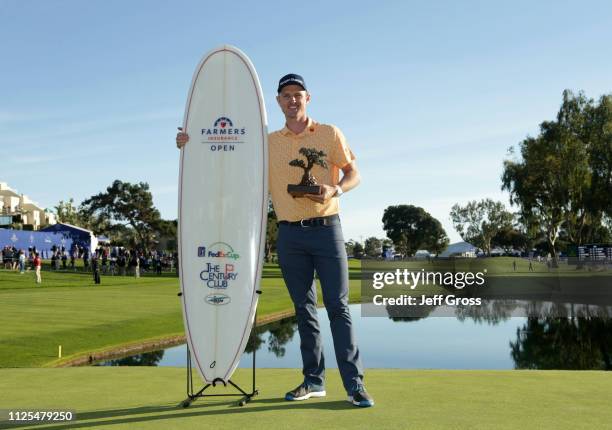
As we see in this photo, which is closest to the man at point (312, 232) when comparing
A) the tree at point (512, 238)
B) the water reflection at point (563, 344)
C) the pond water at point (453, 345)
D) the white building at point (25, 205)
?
the pond water at point (453, 345)

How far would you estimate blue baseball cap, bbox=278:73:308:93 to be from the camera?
4820mm

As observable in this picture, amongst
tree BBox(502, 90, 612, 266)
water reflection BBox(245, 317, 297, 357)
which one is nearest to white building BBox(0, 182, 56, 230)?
tree BBox(502, 90, 612, 266)

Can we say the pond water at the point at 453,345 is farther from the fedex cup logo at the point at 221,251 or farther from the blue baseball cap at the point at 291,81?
the blue baseball cap at the point at 291,81

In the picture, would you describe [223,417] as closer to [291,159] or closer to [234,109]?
[291,159]

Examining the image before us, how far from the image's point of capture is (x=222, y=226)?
493cm

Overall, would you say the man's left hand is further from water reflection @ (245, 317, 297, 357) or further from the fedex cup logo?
water reflection @ (245, 317, 297, 357)

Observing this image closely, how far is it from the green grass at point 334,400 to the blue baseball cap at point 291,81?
2.45 metres

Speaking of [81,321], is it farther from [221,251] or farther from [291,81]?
[291,81]

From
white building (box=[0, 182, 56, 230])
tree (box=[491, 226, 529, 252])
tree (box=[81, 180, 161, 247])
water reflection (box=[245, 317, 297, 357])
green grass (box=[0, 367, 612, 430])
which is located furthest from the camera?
white building (box=[0, 182, 56, 230])

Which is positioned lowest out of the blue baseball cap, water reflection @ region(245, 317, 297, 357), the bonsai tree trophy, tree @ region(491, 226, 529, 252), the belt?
Answer: water reflection @ region(245, 317, 297, 357)

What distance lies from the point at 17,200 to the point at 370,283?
12865 cm

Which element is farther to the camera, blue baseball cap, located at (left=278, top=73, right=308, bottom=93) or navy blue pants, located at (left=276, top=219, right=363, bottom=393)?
blue baseball cap, located at (left=278, top=73, right=308, bottom=93)

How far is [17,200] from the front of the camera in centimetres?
15450

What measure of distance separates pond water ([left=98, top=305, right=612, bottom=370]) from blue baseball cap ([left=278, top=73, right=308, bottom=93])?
999 cm
